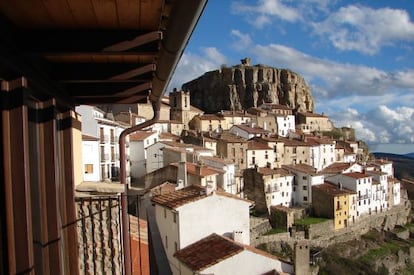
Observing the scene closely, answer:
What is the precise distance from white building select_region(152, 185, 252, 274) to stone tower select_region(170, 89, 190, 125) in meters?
42.9

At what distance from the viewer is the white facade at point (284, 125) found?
6706 cm

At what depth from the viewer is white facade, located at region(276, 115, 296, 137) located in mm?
→ 67062

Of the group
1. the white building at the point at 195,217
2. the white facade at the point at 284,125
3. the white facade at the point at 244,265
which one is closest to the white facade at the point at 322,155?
the white facade at the point at 284,125

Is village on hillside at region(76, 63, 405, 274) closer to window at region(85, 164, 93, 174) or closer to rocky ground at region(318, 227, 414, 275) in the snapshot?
window at region(85, 164, 93, 174)

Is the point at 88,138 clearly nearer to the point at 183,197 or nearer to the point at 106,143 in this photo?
the point at 106,143

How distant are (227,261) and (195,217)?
3008 millimetres

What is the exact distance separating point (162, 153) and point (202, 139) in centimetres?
1296

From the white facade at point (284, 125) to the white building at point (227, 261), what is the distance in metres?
52.4

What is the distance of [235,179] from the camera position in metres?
41.7

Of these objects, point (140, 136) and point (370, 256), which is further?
point (370, 256)

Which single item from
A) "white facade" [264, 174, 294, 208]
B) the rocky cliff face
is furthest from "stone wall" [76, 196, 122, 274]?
the rocky cliff face

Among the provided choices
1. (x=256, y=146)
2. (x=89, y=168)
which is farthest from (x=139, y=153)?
(x=256, y=146)

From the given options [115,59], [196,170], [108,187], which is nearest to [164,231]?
[196,170]

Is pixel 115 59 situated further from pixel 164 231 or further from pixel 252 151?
pixel 252 151
